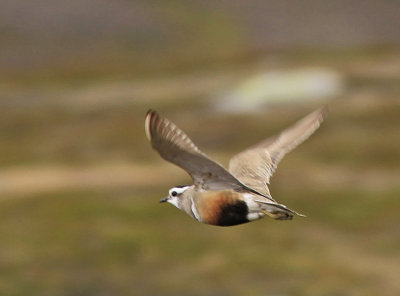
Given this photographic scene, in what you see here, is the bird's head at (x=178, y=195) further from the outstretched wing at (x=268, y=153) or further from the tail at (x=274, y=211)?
the tail at (x=274, y=211)

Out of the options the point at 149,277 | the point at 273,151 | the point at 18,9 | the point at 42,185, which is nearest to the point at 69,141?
the point at 42,185

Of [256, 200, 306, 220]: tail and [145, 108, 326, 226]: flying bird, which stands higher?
[145, 108, 326, 226]: flying bird

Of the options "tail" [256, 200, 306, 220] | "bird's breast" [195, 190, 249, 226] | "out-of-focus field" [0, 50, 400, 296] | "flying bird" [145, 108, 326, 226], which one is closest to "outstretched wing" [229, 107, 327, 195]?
"flying bird" [145, 108, 326, 226]

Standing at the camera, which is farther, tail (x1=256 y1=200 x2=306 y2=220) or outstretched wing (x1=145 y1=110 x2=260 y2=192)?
tail (x1=256 y1=200 x2=306 y2=220)

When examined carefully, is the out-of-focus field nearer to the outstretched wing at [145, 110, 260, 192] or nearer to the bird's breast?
the bird's breast

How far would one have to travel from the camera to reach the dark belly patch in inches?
545

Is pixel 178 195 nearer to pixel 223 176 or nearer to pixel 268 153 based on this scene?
pixel 223 176

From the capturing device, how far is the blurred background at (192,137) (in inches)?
1601

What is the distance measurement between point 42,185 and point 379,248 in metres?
18.9

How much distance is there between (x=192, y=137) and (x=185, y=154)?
4726 centimetres

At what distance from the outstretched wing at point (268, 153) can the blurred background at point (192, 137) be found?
72.7 ft

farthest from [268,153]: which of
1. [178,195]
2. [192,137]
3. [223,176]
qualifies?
[192,137]

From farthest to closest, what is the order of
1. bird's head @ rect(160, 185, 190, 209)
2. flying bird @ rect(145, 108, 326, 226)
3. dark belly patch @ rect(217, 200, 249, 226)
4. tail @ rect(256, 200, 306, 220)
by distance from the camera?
1. bird's head @ rect(160, 185, 190, 209)
2. dark belly patch @ rect(217, 200, 249, 226)
3. tail @ rect(256, 200, 306, 220)
4. flying bird @ rect(145, 108, 326, 226)

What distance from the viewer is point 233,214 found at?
547 inches
